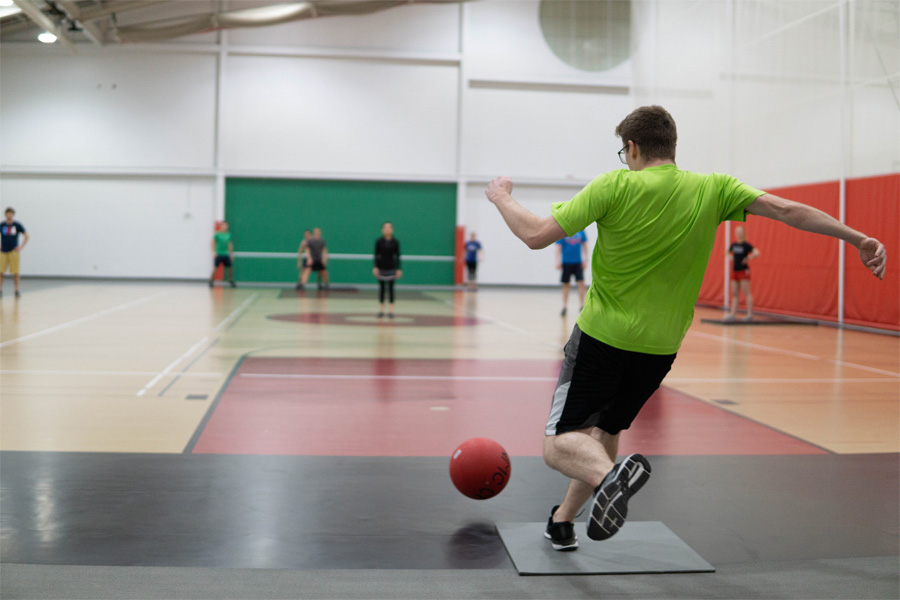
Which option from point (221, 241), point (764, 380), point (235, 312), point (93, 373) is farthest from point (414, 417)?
point (221, 241)

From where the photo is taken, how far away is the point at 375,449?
19.6 feet

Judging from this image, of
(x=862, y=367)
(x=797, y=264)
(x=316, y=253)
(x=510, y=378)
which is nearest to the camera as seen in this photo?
(x=510, y=378)

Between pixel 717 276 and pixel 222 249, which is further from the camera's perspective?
pixel 222 249

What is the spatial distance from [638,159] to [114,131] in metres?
27.7

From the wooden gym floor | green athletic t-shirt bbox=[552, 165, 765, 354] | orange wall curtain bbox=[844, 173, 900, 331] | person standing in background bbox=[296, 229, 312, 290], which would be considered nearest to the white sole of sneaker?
the wooden gym floor

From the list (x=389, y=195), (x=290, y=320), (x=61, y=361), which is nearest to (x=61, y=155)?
(x=389, y=195)

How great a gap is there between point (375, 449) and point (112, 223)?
25.2 meters

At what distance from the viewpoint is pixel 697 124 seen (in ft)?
67.7

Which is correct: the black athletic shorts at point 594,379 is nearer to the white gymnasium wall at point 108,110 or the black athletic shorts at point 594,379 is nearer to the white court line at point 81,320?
the white court line at point 81,320

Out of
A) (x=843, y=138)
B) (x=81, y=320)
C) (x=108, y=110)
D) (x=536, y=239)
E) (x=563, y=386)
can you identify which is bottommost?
(x=81, y=320)

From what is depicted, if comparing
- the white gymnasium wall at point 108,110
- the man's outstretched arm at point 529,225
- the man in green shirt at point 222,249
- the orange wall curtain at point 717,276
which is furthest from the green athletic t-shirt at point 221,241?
the man's outstretched arm at point 529,225

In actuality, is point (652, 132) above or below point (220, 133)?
below

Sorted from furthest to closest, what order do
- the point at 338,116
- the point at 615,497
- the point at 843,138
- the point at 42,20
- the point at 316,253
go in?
the point at 338,116 → the point at 316,253 → the point at 42,20 → the point at 843,138 → the point at 615,497

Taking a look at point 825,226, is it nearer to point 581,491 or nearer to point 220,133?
point 581,491
